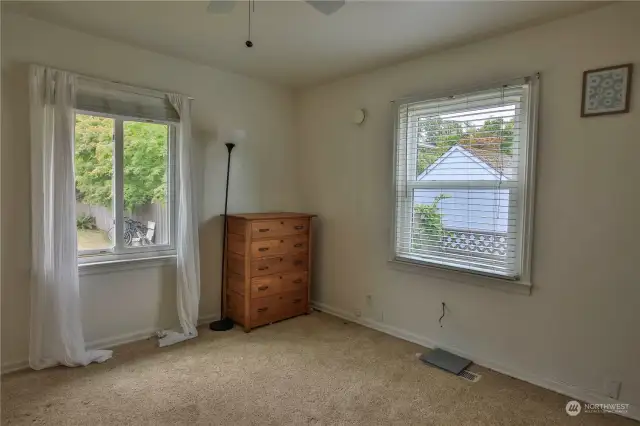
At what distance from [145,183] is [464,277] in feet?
8.68

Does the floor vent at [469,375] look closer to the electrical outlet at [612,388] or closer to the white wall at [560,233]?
the white wall at [560,233]

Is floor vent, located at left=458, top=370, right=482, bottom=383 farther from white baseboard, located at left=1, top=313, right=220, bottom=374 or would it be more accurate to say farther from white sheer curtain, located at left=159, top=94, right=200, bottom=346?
white baseboard, located at left=1, top=313, right=220, bottom=374

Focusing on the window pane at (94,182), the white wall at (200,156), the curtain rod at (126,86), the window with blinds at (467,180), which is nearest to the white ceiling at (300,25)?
the white wall at (200,156)

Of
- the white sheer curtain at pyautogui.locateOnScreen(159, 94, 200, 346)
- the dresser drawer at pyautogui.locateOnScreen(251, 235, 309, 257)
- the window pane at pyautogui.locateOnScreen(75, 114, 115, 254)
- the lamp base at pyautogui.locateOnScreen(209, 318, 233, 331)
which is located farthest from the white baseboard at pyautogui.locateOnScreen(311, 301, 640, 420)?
the window pane at pyautogui.locateOnScreen(75, 114, 115, 254)

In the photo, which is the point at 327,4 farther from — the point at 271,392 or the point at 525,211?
the point at 271,392

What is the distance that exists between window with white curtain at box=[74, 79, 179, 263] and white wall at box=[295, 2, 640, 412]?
1870mm

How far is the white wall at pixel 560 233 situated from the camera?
6.89ft

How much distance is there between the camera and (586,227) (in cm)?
223

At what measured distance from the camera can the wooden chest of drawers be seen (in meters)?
3.26

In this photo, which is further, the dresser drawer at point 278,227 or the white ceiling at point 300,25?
the dresser drawer at point 278,227

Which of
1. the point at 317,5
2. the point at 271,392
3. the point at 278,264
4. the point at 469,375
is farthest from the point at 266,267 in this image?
the point at 317,5

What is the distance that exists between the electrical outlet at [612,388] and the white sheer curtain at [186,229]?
2888 millimetres

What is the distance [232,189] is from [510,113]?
246 centimetres

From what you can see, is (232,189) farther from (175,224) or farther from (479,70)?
(479,70)
